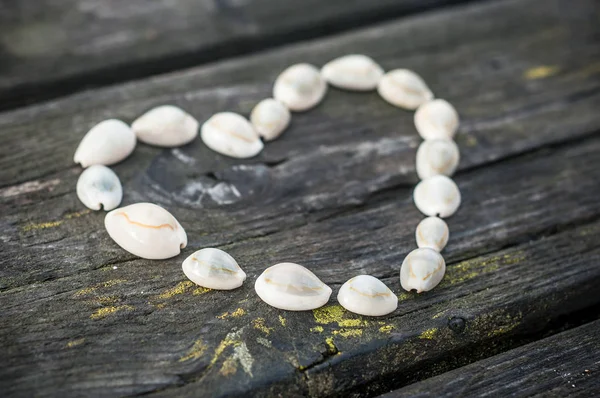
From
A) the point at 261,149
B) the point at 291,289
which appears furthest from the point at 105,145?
the point at 291,289

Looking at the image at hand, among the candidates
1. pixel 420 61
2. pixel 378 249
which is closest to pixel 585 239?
pixel 378 249

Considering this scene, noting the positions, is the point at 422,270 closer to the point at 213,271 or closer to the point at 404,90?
the point at 213,271

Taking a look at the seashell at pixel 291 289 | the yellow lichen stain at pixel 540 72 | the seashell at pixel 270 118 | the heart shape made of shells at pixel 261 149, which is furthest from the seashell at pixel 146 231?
the yellow lichen stain at pixel 540 72

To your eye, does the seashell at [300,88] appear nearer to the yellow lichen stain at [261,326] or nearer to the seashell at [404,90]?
the seashell at [404,90]

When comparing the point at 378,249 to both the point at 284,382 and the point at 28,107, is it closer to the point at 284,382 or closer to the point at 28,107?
the point at 284,382

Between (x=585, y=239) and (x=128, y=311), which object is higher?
Result: (x=585, y=239)

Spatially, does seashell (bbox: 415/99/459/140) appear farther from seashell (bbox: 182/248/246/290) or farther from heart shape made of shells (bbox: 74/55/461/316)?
seashell (bbox: 182/248/246/290)
